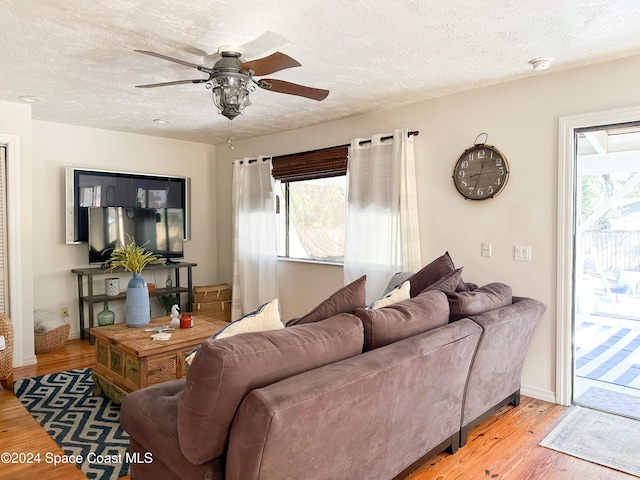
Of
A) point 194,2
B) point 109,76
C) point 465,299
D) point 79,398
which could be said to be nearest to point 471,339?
point 465,299

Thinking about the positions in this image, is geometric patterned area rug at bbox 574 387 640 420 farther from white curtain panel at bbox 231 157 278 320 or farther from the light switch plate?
white curtain panel at bbox 231 157 278 320

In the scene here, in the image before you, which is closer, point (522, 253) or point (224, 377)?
point (224, 377)

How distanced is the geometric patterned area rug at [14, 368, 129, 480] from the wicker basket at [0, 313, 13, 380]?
0.20 m

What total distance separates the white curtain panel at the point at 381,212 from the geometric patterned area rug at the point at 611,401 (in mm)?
1612

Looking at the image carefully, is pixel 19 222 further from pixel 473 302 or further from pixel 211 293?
pixel 473 302

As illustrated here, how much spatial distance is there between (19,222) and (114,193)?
1.31 meters

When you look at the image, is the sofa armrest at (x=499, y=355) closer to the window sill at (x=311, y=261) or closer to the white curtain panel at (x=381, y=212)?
the white curtain panel at (x=381, y=212)

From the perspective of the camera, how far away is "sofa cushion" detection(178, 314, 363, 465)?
5.05ft

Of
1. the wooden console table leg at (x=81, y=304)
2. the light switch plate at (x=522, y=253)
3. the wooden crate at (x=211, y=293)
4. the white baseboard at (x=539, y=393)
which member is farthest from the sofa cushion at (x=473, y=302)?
the wooden console table leg at (x=81, y=304)

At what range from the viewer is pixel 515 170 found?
3533mm

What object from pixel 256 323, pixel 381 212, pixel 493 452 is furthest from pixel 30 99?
pixel 493 452

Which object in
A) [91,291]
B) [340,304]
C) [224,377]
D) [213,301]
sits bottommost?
[213,301]

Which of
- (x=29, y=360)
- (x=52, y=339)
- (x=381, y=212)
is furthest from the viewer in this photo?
(x=52, y=339)

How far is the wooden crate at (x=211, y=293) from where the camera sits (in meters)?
5.71
